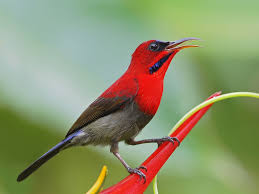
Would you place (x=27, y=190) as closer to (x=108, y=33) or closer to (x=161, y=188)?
(x=161, y=188)

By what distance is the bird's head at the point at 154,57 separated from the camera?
113 cm

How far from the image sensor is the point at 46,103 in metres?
1.55

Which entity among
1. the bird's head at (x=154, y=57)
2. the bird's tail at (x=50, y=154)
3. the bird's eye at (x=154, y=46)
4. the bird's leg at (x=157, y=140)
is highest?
the bird's eye at (x=154, y=46)

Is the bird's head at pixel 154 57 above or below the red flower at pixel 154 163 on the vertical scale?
above

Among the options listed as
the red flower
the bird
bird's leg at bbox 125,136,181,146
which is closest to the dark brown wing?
the bird

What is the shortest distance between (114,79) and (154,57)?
0.40m

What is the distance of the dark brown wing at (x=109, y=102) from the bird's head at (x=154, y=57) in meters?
0.05

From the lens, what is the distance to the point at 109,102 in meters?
1.34

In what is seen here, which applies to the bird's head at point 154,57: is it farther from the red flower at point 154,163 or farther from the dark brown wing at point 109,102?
the red flower at point 154,163

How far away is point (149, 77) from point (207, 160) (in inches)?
20.1

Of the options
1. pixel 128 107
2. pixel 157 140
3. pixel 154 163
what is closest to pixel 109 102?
pixel 128 107

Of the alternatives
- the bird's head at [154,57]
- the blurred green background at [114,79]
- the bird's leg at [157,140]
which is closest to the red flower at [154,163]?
the bird's leg at [157,140]

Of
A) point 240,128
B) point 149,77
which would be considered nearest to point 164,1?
point 240,128

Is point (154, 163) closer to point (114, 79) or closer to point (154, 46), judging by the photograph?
point (154, 46)
